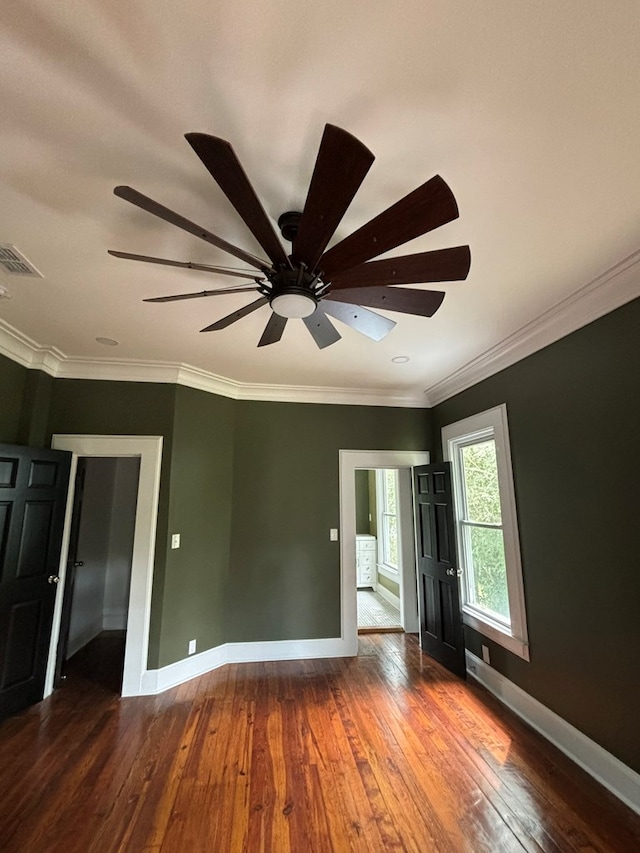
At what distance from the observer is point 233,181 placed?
3.89 ft

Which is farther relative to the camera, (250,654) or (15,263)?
(250,654)

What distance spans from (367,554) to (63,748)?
505cm

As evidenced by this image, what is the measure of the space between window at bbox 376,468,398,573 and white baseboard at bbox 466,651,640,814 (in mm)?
2968

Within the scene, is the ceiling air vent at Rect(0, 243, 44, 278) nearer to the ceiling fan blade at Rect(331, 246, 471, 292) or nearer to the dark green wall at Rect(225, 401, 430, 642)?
the ceiling fan blade at Rect(331, 246, 471, 292)

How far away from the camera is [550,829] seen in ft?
6.31

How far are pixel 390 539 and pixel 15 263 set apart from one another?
5873 mm

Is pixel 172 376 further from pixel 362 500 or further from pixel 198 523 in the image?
pixel 362 500

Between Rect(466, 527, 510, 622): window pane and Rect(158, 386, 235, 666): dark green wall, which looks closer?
Rect(466, 527, 510, 622): window pane

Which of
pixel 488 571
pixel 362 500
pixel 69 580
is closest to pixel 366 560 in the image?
pixel 362 500

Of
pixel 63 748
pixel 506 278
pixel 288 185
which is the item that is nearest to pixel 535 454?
pixel 506 278

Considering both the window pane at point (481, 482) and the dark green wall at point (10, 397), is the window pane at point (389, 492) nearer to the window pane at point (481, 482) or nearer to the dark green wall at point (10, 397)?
the window pane at point (481, 482)

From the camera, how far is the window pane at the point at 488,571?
11.1 ft

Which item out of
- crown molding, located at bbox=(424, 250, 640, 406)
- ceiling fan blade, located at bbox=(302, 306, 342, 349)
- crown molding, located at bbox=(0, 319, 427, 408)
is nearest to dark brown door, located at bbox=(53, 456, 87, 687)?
crown molding, located at bbox=(0, 319, 427, 408)

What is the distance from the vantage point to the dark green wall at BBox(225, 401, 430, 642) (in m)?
4.02
